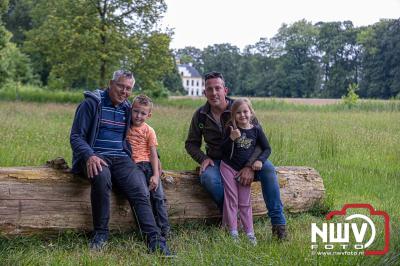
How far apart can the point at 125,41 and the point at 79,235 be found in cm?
2213

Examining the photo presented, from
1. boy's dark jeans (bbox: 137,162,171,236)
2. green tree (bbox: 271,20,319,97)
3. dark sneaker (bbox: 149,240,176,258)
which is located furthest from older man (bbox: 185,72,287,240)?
green tree (bbox: 271,20,319,97)

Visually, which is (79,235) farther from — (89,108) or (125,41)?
(125,41)

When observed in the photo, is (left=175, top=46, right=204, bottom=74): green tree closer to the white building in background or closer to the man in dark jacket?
the white building in background

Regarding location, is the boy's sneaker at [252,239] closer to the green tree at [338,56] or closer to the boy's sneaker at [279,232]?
the boy's sneaker at [279,232]

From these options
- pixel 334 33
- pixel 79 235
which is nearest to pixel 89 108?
pixel 79 235

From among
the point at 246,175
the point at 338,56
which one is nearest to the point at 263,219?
the point at 246,175

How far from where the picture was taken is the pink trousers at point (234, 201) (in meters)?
4.83

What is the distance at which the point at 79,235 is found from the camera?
4617 mm

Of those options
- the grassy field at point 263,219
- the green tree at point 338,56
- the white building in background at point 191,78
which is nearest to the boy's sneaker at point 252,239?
the grassy field at point 263,219

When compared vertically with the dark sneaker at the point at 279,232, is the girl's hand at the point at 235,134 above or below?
above

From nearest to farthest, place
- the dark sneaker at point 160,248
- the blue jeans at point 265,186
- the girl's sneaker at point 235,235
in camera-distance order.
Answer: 1. the dark sneaker at point 160,248
2. the girl's sneaker at point 235,235
3. the blue jeans at point 265,186

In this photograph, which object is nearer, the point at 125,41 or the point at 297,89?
the point at 125,41

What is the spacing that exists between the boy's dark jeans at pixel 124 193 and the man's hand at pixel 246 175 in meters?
0.90

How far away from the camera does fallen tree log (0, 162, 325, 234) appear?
171 inches
